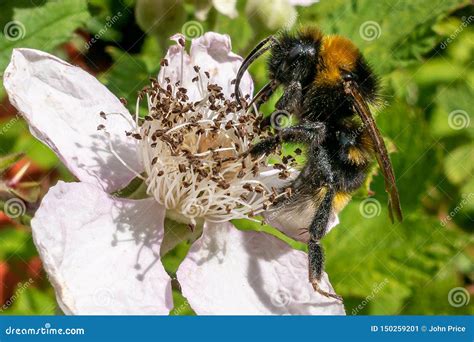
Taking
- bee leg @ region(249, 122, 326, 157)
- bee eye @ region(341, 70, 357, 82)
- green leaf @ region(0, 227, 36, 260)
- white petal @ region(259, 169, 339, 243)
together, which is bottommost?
green leaf @ region(0, 227, 36, 260)

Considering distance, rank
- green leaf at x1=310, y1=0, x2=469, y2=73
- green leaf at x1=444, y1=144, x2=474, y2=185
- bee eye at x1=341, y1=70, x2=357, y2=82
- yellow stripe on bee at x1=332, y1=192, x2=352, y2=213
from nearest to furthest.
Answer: bee eye at x1=341, y1=70, x2=357, y2=82 < yellow stripe on bee at x1=332, y1=192, x2=352, y2=213 < green leaf at x1=310, y1=0, x2=469, y2=73 < green leaf at x1=444, y1=144, x2=474, y2=185

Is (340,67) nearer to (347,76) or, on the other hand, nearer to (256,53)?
(347,76)

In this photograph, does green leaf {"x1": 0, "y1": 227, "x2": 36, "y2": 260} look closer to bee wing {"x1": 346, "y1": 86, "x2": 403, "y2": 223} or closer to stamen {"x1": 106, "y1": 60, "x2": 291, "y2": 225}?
stamen {"x1": 106, "y1": 60, "x2": 291, "y2": 225}

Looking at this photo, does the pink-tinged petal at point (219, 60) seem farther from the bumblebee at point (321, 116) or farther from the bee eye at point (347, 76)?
the bee eye at point (347, 76)

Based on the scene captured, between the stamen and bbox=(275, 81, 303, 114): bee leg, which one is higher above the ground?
bbox=(275, 81, 303, 114): bee leg

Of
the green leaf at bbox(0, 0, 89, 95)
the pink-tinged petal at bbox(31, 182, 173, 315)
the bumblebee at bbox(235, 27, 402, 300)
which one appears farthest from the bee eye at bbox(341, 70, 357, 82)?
the green leaf at bbox(0, 0, 89, 95)

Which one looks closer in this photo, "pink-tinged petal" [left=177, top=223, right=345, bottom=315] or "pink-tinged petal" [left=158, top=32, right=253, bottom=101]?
"pink-tinged petal" [left=177, top=223, right=345, bottom=315]

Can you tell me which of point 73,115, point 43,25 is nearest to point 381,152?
point 73,115
